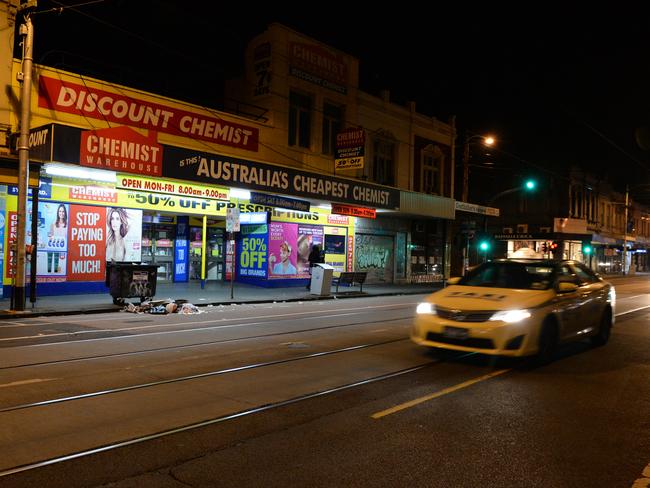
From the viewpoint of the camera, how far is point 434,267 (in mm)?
33438

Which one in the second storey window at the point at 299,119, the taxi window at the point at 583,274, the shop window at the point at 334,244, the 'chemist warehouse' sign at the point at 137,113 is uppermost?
the second storey window at the point at 299,119

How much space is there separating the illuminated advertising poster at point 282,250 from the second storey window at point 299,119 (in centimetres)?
390

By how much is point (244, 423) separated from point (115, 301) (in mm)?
11482

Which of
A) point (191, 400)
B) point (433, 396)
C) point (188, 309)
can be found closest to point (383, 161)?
point (188, 309)

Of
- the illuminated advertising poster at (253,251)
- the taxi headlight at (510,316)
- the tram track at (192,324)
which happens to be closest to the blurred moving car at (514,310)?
the taxi headlight at (510,316)

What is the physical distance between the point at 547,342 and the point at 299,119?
18.8 metres

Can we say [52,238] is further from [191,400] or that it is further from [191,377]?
[191,400]

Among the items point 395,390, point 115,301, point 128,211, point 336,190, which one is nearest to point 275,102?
point 336,190

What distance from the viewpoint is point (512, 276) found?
9.25 m

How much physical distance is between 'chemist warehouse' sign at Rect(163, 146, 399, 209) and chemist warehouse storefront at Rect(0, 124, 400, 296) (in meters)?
0.04

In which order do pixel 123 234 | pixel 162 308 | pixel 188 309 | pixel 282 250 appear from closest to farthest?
pixel 162 308 → pixel 188 309 → pixel 123 234 → pixel 282 250

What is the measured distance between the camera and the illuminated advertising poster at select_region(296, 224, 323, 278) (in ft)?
82.0

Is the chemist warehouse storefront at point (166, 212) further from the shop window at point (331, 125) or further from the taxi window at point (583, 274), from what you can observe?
the taxi window at point (583, 274)

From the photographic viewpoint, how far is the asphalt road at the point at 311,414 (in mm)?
4316
